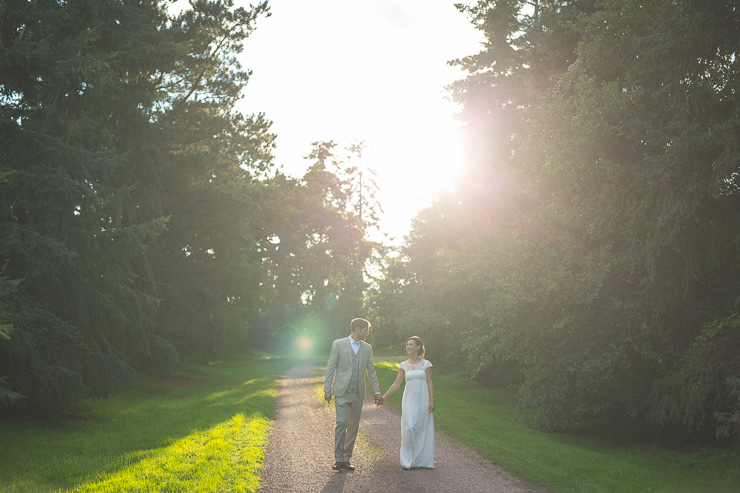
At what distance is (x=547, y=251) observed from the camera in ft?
47.9

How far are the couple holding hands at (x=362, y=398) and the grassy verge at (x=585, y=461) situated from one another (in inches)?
60.0

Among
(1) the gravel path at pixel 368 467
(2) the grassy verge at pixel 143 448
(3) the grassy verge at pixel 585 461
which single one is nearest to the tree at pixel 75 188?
(2) the grassy verge at pixel 143 448

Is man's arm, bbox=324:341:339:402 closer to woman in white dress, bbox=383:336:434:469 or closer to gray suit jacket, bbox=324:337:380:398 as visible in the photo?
gray suit jacket, bbox=324:337:380:398

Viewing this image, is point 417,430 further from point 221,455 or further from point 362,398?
point 221,455

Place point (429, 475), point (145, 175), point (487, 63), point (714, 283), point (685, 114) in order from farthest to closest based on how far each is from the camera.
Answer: point (487, 63) < point (145, 175) < point (714, 283) < point (685, 114) < point (429, 475)

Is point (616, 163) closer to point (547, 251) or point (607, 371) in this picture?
point (547, 251)

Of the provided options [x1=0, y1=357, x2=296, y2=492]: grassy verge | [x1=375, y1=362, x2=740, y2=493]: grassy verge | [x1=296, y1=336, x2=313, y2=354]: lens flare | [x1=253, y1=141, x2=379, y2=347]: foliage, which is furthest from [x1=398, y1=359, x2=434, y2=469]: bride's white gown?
[x1=296, y1=336, x2=313, y2=354]: lens flare

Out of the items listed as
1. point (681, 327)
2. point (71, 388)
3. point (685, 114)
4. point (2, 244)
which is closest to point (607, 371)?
point (681, 327)

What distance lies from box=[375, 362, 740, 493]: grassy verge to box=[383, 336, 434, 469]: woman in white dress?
1.41 metres

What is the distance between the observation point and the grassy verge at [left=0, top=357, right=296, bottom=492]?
791 cm

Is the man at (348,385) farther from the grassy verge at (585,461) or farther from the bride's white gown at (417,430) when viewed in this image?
the grassy verge at (585,461)

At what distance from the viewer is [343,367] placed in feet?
30.2

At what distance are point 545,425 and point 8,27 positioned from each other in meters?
16.5

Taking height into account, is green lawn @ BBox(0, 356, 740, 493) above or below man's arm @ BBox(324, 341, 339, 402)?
below
